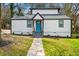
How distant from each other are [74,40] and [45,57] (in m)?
2.16

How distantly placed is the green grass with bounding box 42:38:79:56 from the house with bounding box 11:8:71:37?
519 mm

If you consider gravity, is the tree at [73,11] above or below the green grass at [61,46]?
above

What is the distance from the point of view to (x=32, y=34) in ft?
36.9

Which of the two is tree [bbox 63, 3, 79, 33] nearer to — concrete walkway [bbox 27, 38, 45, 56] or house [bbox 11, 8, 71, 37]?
house [bbox 11, 8, 71, 37]

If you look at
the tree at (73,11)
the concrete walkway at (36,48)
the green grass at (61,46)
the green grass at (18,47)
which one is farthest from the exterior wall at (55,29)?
the green grass at (18,47)

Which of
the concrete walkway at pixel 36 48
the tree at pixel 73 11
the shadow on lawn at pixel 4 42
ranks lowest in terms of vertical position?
the concrete walkway at pixel 36 48

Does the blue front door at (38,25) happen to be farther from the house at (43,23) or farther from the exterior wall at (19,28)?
the exterior wall at (19,28)

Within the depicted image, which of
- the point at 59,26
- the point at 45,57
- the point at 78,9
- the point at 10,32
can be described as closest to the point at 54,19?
the point at 59,26

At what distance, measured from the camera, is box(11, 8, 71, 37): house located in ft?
37.1

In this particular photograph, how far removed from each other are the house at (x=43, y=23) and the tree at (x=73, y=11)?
0.23m

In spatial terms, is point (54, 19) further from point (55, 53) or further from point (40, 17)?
point (55, 53)

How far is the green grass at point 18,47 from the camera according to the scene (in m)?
9.68

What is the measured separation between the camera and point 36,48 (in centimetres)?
1010

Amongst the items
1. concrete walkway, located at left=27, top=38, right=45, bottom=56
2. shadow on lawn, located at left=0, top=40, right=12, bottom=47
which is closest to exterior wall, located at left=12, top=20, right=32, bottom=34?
concrete walkway, located at left=27, top=38, right=45, bottom=56
